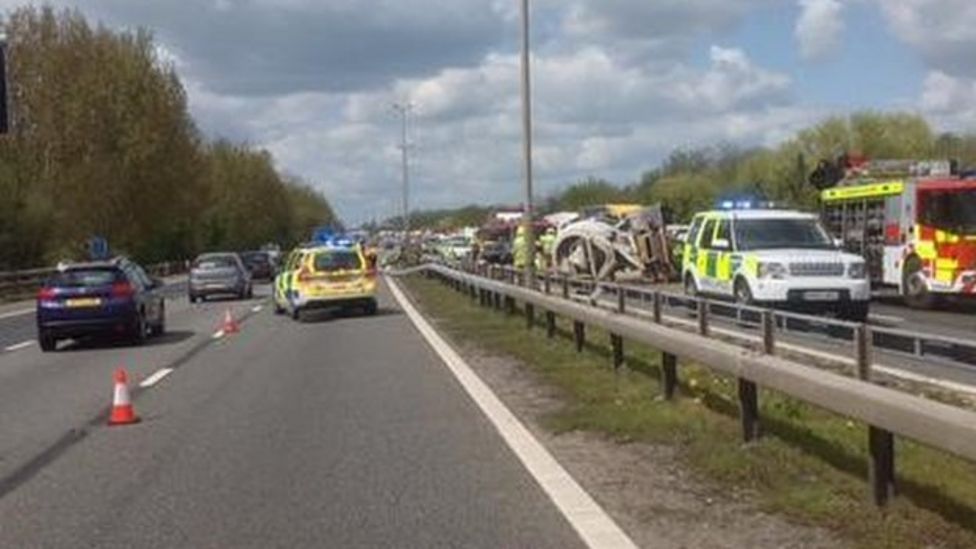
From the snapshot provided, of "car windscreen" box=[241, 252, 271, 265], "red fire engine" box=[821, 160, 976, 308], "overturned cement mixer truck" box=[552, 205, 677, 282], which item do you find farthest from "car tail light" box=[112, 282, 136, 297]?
"car windscreen" box=[241, 252, 271, 265]

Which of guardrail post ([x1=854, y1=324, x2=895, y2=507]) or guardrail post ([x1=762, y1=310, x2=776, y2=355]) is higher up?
guardrail post ([x1=762, y1=310, x2=776, y2=355])

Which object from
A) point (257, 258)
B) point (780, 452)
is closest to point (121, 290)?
point (780, 452)

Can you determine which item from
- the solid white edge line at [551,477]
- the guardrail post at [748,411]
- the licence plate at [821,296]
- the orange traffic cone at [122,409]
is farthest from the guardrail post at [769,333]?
the licence plate at [821,296]

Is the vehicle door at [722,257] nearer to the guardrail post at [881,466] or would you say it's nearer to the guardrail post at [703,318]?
the guardrail post at [703,318]

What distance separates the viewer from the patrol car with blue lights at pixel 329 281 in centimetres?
3334

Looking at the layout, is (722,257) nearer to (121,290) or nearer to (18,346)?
(121,290)

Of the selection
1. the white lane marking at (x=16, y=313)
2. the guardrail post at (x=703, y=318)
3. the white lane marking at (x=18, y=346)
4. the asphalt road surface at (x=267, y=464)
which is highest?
the guardrail post at (x=703, y=318)

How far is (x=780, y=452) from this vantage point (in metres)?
10.5

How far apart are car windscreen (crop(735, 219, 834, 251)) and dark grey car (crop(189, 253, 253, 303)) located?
2663cm

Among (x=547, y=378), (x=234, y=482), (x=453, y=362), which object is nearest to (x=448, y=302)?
(x=453, y=362)

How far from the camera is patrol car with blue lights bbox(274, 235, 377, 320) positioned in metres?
33.3

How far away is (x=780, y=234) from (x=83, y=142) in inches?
2094

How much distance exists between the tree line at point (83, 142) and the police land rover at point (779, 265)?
142 ft

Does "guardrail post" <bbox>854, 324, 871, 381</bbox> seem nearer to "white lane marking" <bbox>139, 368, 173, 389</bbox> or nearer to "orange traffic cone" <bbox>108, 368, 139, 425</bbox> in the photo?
"orange traffic cone" <bbox>108, 368, 139, 425</bbox>
